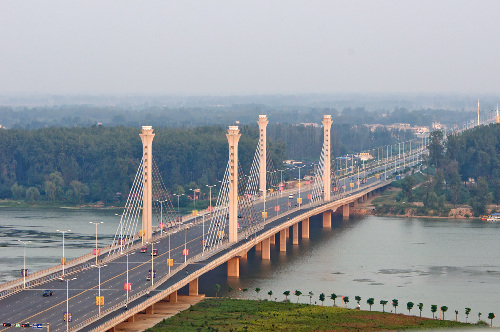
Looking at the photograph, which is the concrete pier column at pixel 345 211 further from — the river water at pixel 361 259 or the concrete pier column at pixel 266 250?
A: the concrete pier column at pixel 266 250

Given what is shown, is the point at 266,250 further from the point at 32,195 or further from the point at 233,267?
the point at 32,195

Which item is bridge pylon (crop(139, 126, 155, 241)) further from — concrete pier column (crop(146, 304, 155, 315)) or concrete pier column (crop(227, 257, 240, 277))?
concrete pier column (crop(146, 304, 155, 315))

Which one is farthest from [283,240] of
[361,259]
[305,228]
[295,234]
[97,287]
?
[97,287]

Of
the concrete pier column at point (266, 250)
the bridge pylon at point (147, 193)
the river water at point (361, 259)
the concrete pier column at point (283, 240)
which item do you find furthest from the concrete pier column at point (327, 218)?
the bridge pylon at point (147, 193)

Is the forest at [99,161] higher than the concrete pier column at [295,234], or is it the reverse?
the forest at [99,161]

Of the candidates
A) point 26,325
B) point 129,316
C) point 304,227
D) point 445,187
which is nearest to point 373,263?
point 304,227

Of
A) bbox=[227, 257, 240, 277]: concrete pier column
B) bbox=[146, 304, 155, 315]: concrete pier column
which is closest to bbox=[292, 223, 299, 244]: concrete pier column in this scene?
bbox=[227, 257, 240, 277]: concrete pier column
